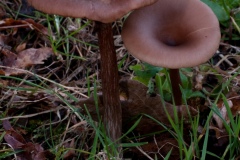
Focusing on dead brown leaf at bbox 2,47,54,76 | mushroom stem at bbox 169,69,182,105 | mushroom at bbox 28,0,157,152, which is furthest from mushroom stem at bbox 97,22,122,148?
dead brown leaf at bbox 2,47,54,76

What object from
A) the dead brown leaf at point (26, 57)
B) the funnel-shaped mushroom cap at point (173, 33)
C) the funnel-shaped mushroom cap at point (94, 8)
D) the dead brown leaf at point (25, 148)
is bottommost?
the dead brown leaf at point (25, 148)

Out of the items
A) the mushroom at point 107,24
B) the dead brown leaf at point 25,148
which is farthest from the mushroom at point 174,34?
the dead brown leaf at point 25,148

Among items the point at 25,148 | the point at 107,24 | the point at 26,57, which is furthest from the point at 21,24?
the point at 107,24

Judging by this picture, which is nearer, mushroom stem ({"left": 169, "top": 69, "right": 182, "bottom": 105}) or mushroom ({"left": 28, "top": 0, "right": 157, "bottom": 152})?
mushroom ({"left": 28, "top": 0, "right": 157, "bottom": 152})

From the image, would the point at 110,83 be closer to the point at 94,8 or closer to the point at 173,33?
the point at 173,33

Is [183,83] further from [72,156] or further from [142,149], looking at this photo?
[72,156]

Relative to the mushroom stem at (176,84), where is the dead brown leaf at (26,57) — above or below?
below

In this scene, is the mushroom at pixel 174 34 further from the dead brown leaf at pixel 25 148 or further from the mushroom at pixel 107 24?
the dead brown leaf at pixel 25 148

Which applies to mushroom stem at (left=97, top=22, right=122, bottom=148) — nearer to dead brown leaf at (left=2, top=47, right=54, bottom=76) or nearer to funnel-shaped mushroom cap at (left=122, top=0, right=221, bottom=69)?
funnel-shaped mushroom cap at (left=122, top=0, right=221, bottom=69)
